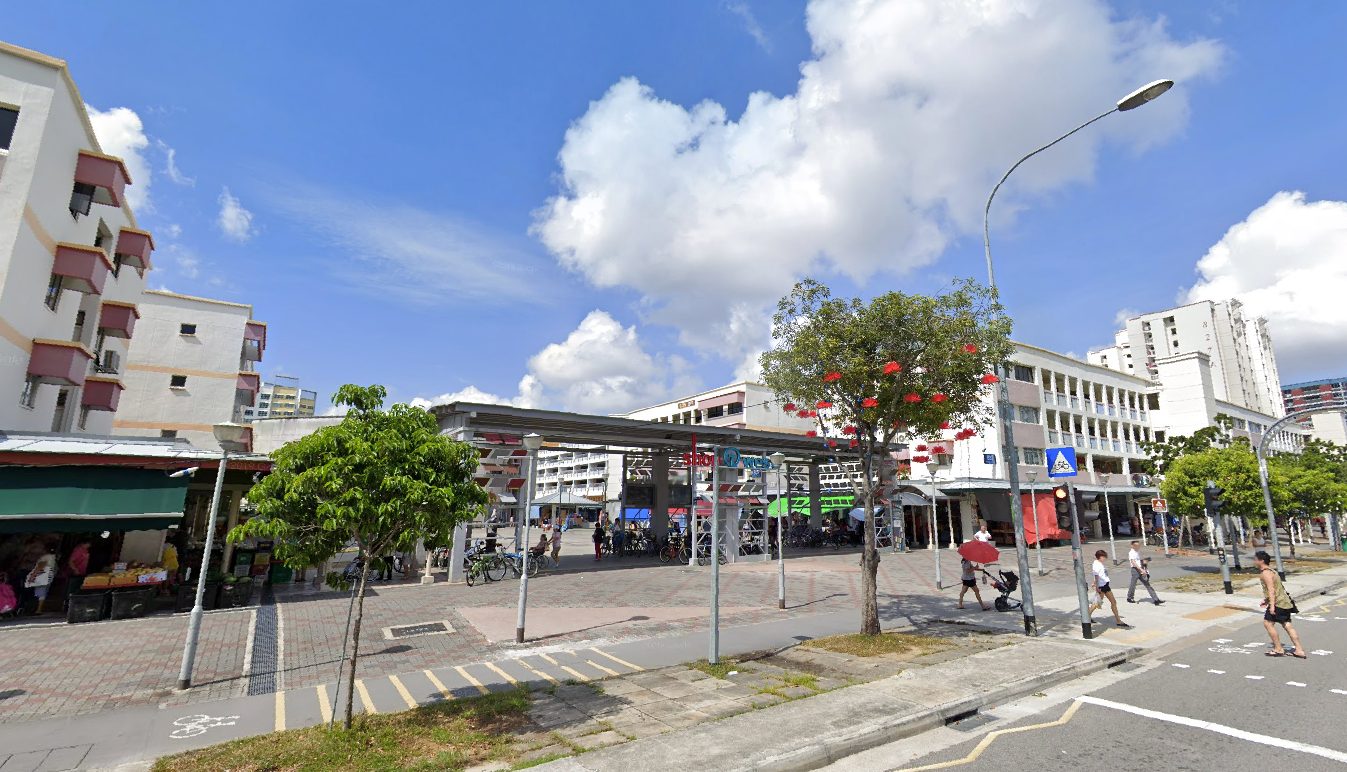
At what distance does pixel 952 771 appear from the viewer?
236 inches

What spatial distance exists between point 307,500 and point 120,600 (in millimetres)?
11484

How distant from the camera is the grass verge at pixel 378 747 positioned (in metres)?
5.79

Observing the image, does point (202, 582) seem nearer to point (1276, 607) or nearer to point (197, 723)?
point (197, 723)

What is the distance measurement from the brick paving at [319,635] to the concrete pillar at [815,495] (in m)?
13.9

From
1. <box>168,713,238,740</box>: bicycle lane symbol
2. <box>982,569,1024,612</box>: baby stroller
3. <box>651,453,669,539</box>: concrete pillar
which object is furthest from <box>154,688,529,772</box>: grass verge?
<box>651,453,669,539</box>: concrete pillar

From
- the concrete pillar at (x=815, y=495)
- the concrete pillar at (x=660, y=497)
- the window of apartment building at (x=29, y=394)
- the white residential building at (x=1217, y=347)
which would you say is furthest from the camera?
the white residential building at (x=1217, y=347)

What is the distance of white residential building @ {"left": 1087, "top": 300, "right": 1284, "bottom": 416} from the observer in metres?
98.2

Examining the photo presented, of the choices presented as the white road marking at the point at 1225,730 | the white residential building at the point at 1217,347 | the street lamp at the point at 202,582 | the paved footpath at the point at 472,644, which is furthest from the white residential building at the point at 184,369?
the white residential building at the point at 1217,347

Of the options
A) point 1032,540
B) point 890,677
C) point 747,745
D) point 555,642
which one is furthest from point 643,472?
point 747,745

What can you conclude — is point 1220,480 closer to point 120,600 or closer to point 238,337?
point 120,600

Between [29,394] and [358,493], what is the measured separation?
849 inches

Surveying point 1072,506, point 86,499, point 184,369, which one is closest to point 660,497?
point 1072,506

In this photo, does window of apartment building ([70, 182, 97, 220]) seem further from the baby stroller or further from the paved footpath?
the baby stroller

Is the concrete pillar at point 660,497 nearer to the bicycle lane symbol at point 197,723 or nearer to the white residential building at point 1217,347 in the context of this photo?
the bicycle lane symbol at point 197,723
